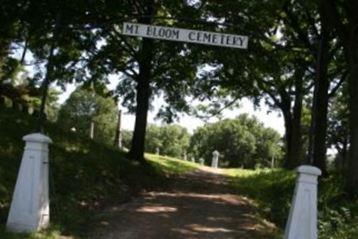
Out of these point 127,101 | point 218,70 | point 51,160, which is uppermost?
point 218,70

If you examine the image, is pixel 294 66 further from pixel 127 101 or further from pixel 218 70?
pixel 127 101

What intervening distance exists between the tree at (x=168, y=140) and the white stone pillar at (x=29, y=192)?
70226mm

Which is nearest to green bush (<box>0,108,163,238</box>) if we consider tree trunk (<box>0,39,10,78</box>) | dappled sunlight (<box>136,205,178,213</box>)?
dappled sunlight (<box>136,205,178,213</box>)

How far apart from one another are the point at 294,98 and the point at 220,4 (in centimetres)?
1073

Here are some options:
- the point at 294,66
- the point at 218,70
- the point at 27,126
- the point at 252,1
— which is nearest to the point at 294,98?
the point at 294,66

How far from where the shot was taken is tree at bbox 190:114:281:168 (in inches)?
2520

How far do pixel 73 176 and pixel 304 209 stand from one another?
5949mm

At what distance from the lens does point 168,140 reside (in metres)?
83.9

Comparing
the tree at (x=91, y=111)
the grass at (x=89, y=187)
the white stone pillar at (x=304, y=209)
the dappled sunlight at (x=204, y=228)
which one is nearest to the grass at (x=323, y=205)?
the grass at (x=89, y=187)

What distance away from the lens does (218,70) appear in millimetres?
22109

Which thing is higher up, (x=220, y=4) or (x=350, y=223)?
(x=220, y=4)

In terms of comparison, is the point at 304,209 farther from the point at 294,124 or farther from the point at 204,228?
the point at 294,124

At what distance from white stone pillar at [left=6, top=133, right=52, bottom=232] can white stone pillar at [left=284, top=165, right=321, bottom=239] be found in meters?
3.64

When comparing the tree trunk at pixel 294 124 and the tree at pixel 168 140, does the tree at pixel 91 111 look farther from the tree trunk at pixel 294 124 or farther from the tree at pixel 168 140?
the tree trunk at pixel 294 124
